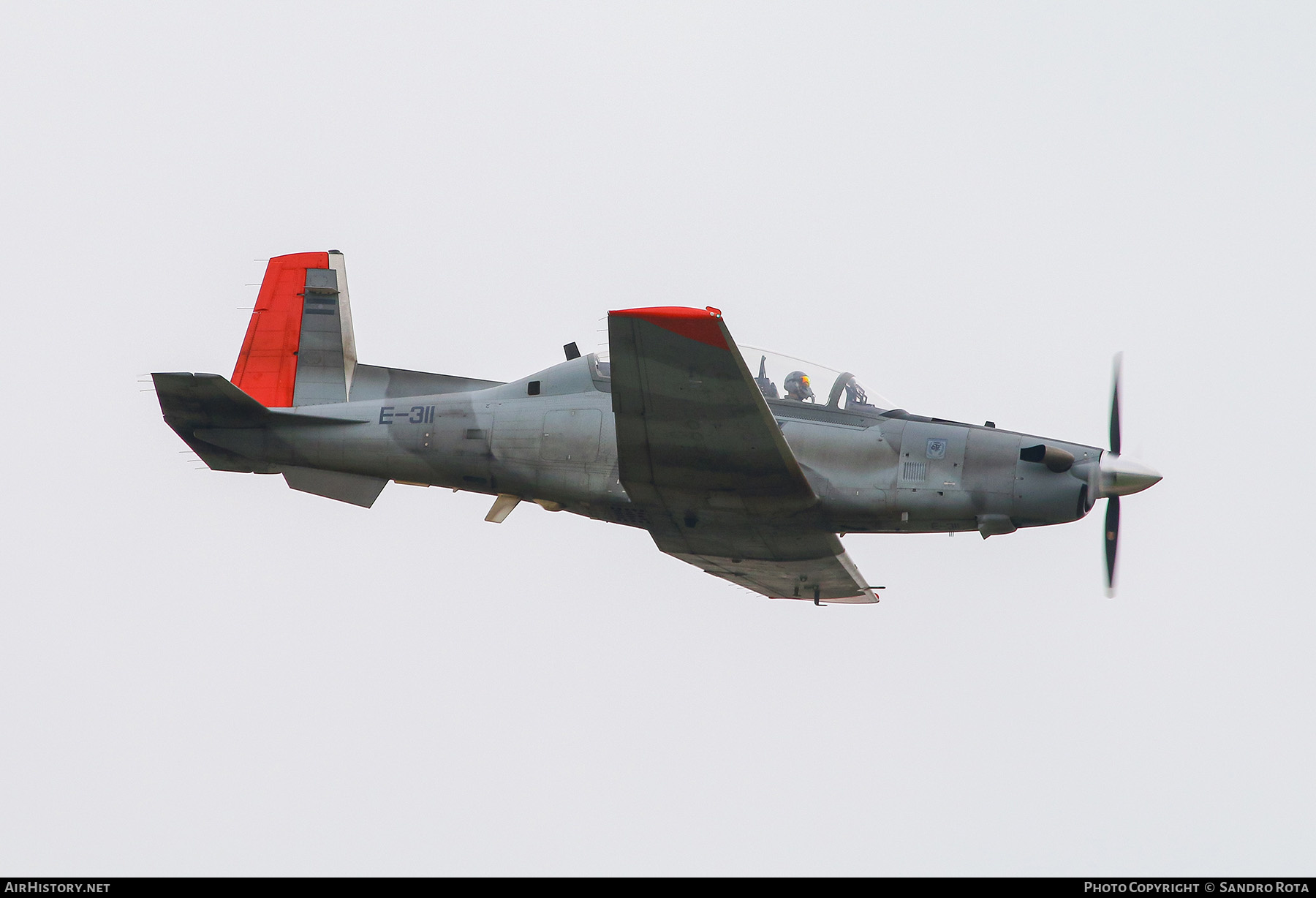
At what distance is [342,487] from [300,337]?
261 cm

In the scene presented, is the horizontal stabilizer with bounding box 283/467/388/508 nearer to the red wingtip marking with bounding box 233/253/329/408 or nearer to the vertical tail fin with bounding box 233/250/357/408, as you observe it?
the vertical tail fin with bounding box 233/250/357/408

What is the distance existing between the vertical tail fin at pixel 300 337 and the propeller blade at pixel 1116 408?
372 inches

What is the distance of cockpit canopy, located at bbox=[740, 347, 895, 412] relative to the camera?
15711 millimetres

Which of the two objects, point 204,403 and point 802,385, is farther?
point 204,403

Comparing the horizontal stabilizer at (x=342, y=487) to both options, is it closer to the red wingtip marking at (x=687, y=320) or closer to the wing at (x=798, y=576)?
the wing at (x=798, y=576)

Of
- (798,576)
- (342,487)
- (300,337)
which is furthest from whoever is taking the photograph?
(300,337)

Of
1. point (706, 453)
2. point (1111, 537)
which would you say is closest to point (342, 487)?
point (706, 453)

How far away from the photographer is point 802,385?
51.8ft

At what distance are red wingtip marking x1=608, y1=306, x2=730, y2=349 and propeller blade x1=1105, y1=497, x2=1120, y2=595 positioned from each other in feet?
17.5

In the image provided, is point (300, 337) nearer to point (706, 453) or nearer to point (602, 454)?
point (602, 454)

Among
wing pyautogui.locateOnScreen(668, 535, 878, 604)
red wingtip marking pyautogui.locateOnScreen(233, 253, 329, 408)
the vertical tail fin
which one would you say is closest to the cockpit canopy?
wing pyautogui.locateOnScreen(668, 535, 878, 604)
